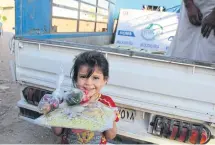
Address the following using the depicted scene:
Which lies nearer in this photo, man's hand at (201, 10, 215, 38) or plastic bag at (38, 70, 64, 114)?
plastic bag at (38, 70, 64, 114)

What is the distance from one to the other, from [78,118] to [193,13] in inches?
75.6

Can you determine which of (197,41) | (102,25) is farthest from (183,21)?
(102,25)


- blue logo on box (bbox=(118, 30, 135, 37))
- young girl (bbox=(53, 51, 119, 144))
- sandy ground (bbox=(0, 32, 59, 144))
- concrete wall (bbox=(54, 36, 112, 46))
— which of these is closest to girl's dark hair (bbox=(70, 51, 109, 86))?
young girl (bbox=(53, 51, 119, 144))

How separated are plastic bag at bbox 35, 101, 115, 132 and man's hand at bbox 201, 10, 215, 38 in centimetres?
163

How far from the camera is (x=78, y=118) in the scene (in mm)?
1302

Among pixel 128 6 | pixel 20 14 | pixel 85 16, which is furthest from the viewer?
pixel 128 6

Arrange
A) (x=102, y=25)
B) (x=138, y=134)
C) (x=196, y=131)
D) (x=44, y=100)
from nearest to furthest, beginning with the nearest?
(x=44, y=100), (x=196, y=131), (x=138, y=134), (x=102, y=25)

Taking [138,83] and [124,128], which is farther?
[124,128]

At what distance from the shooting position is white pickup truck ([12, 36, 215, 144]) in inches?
76.8

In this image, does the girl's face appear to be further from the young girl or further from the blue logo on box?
the blue logo on box

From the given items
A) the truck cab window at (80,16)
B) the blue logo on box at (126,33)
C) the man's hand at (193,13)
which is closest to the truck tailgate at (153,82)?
the man's hand at (193,13)

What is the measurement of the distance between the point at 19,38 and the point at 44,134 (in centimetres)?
128

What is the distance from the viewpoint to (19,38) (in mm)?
2467

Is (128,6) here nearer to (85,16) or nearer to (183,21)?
(85,16)
